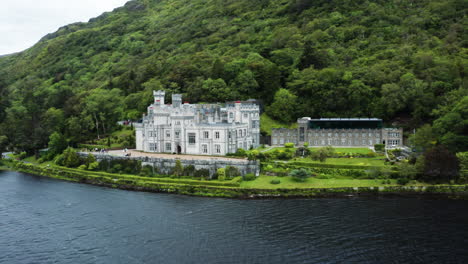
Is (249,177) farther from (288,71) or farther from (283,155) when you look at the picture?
(288,71)

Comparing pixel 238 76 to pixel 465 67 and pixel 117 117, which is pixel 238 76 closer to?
pixel 117 117

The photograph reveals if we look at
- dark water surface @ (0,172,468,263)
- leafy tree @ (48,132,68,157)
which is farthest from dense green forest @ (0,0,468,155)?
dark water surface @ (0,172,468,263)

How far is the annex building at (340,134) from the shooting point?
7338 centimetres

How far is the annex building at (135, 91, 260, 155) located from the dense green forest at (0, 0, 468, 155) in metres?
16.2

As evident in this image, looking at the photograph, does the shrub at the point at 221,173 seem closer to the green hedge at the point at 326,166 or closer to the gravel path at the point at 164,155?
the gravel path at the point at 164,155

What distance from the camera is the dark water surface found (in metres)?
35.3

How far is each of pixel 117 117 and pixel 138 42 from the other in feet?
255

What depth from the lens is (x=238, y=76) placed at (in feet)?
316

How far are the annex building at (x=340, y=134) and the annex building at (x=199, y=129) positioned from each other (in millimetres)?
6353

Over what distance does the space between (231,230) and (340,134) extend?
40594 millimetres

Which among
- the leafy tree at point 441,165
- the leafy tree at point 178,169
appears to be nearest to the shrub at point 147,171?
the leafy tree at point 178,169

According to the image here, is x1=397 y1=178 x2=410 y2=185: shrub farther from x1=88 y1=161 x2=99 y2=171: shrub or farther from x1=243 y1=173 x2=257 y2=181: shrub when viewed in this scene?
x1=88 y1=161 x2=99 y2=171: shrub

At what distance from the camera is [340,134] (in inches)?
2938

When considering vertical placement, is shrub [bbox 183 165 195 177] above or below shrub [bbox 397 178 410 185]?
above
